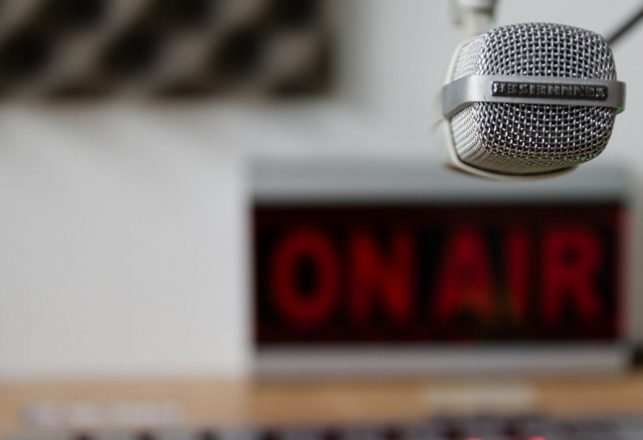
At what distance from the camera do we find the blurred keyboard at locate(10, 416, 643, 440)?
2.60 ft

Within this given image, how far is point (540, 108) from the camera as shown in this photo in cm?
37

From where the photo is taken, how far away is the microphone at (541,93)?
1.22 ft

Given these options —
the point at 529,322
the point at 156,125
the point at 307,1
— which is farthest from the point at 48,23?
the point at 529,322

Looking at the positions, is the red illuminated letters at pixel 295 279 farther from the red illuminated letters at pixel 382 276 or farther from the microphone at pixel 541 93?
the microphone at pixel 541 93

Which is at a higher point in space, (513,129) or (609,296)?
(513,129)

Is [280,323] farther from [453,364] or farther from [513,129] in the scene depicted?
[513,129]

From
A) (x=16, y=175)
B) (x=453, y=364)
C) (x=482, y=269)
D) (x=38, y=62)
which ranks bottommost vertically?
(x=453, y=364)

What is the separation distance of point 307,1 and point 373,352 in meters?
0.49

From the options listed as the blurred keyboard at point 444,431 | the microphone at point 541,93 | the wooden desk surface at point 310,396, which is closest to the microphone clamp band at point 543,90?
the microphone at point 541,93

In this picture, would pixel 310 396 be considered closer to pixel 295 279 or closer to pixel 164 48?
pixel 295 279

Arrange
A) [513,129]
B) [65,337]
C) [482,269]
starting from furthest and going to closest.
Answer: [65,337]
[482,269]
[513,129]

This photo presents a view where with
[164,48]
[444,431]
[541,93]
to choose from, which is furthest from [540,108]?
[164,48]

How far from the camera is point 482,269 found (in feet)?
3.43

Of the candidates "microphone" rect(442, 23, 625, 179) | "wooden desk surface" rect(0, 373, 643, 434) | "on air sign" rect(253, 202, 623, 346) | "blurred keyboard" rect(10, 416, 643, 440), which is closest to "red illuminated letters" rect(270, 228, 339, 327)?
"on air sign" rect(253, 202, 623, 346)
